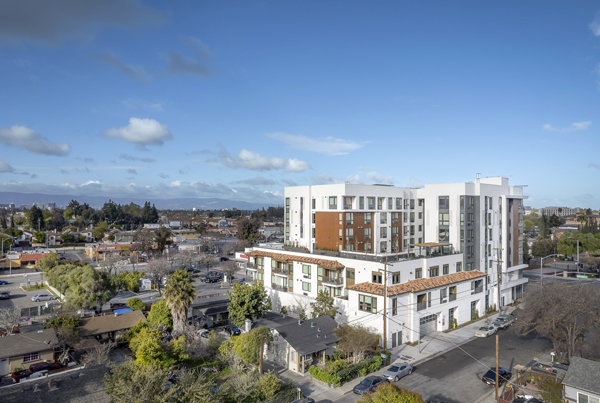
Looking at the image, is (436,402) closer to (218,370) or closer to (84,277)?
(218,370)

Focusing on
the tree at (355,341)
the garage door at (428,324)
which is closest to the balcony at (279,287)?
the tree at (355,341)

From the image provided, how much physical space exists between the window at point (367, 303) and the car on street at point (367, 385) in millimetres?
9397

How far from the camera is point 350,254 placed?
46594mm

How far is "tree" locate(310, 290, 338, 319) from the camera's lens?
41875 millimetres

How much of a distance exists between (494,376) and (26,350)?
139 feet

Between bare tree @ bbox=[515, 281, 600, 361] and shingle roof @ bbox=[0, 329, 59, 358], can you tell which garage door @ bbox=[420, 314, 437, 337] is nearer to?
bare tree @ bbox=[515, 281, 600, 361]

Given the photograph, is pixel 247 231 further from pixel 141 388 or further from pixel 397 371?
pixel 141 388

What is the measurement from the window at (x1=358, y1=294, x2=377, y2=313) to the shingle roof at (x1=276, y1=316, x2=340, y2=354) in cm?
467

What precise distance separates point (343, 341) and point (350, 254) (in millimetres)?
13795

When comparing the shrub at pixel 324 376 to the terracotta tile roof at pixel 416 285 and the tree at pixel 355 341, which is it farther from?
the terracotta tile roof at pixel 416 285

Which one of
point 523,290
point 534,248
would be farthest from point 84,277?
point 534,248

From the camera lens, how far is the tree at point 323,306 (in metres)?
41.9

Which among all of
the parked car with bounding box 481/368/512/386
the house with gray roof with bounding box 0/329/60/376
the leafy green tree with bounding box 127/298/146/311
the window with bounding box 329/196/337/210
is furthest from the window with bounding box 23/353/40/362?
the parked car with bounding box 481/368/512/386

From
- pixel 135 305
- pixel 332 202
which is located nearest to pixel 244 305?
pixel 135 305
